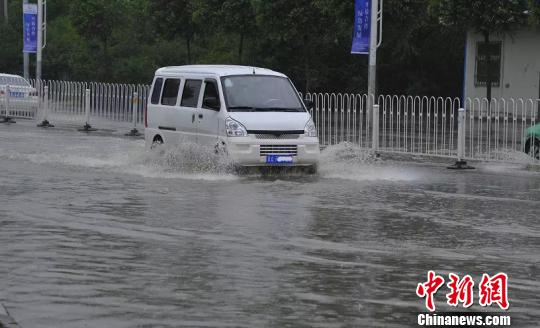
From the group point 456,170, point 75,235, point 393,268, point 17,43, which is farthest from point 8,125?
point 17,43

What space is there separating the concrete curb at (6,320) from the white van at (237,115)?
9.96 meters

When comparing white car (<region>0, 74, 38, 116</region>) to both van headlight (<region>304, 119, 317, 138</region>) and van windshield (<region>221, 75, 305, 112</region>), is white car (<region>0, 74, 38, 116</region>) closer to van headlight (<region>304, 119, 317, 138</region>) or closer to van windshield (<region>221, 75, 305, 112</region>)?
van windshield (<region>221, 75, 305, 112</region>)

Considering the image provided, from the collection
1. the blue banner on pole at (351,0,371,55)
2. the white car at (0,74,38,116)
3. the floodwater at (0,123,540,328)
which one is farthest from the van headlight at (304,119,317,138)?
the white car at (0,74,38,116)

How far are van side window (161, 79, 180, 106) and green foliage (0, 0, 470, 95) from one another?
63.4 feet

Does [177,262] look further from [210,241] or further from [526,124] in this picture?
[526,124]

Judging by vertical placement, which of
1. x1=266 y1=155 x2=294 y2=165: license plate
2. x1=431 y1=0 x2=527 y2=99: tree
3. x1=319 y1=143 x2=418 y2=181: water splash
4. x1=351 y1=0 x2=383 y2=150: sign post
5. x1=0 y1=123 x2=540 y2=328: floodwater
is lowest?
x1=0 y1=123 x2=540 y2=328: floodwater

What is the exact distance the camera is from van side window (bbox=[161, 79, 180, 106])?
1952cm

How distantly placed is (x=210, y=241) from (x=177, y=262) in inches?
50.7

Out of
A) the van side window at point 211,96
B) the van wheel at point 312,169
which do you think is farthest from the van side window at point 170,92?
the van wheel at point 312,169

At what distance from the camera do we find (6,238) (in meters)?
11.1

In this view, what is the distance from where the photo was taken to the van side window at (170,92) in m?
19.5

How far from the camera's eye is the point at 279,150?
1766 centimetres

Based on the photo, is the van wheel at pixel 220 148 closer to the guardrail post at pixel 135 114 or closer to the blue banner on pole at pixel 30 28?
the guardrail post at pixel 135 114

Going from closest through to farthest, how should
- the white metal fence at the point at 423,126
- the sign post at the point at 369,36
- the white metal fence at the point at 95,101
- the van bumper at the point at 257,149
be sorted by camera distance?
the van bumper at the point at 257,149 < the white metal fence at the point at 423,126 < the sign post at the point at 369,36 < the white metal fence at the point at 95,101
